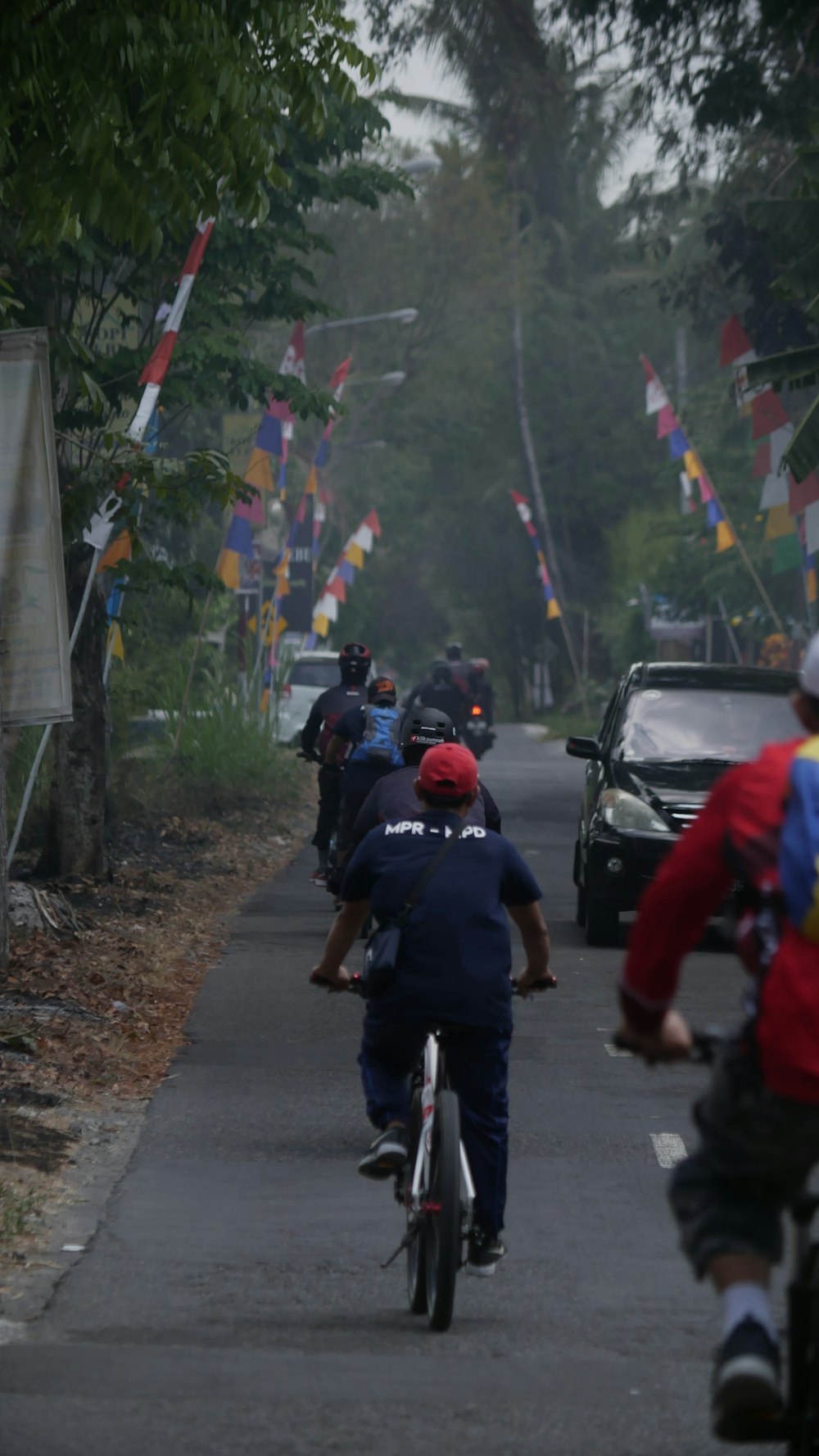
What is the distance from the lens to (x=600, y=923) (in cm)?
1400

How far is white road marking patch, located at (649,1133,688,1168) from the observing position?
8008 mm

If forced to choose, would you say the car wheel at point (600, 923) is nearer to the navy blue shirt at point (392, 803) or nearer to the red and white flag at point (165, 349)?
the red and white flag at point (165, 349)

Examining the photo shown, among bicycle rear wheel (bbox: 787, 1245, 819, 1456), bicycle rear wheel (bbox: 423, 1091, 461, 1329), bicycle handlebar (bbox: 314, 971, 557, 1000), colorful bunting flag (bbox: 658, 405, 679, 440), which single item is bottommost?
bicycle rear wheel (bbox: 423, 1091, 461, 1329)

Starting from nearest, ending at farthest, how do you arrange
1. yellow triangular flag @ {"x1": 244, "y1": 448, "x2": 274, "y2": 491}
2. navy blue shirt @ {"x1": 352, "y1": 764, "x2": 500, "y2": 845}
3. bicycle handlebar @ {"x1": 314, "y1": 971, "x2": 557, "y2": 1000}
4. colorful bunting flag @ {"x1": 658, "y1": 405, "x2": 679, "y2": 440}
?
bicycle handlebar @ {"x1": 314, "y1": 971, "x2": 557, "y2": 1000}
navy blue shirt @ {"x1": 352, "y1": 764, "x2": 500, "y2": 845}
yellow triangular flag @ {"x1": 244, "y1": 448, "x2": 274, "y2": 491}
colorful bunting flag @ {"x1": 658, "y1": 405, "x2": 679, "y2": 440}

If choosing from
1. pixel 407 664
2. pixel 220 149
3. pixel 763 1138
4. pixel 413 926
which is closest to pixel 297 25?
pixel 220 149

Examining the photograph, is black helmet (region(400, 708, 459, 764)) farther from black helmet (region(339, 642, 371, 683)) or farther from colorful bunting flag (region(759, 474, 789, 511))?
colorful bunting flag (region(759, 474, 789, 511))

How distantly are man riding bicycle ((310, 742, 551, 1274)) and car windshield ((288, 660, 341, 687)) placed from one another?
96.5ft

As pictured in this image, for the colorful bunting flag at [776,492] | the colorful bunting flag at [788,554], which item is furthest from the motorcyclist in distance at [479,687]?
the colorful bunting flag at [776,492]

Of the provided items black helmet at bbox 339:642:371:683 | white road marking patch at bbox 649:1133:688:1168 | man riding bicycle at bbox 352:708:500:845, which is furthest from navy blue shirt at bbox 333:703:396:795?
white road marking patch at bbox 649:1133:688:1168

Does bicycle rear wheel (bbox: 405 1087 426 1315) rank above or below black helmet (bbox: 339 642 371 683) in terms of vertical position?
below

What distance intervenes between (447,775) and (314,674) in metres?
30.2

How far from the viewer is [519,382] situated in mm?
65000

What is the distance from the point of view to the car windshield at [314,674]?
1416 inches

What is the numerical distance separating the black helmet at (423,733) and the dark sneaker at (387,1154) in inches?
158
